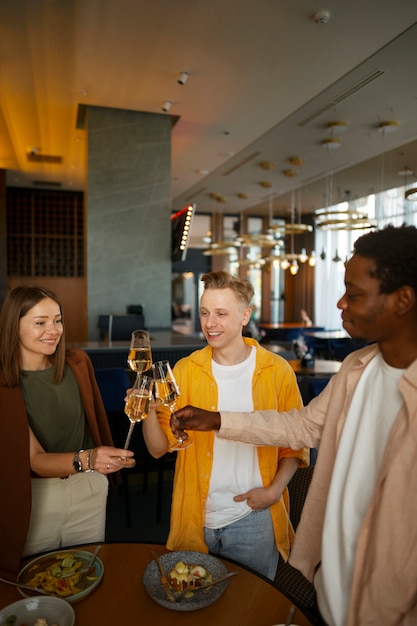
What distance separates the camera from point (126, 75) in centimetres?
526

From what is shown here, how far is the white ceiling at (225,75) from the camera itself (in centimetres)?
405

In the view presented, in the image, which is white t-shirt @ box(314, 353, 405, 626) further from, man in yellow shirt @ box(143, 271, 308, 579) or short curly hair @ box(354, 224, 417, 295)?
man in yellow shirt @ box(143, 271, 308, 579)

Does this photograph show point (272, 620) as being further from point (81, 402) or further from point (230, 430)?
point (81, 402)

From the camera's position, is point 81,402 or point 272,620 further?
point 81,402

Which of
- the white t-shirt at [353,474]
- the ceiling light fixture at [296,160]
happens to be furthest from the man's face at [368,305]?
the ceiling light fixture at [296,160]

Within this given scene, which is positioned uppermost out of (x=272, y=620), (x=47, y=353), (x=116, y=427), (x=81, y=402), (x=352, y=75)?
(x=352, y=75)

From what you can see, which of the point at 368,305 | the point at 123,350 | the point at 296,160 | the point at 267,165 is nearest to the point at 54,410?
the point at 368,305

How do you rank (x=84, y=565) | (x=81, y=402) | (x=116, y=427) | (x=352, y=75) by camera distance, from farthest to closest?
1. (x=352, y=75)
2. (x=116, y=427)
3. (x=81, y=402)
4. (x=84, y=565)

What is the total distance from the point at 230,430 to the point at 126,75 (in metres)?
4.92

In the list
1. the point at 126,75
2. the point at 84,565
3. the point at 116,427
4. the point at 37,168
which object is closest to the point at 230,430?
the point at 84,565

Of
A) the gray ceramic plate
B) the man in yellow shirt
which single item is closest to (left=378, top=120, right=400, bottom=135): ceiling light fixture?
the man in yellow shirt

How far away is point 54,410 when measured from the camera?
2.04 metres

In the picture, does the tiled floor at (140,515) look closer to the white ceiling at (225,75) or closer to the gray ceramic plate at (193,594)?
the gray ceramic plate at (193,594)

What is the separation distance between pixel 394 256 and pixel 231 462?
1099mm
